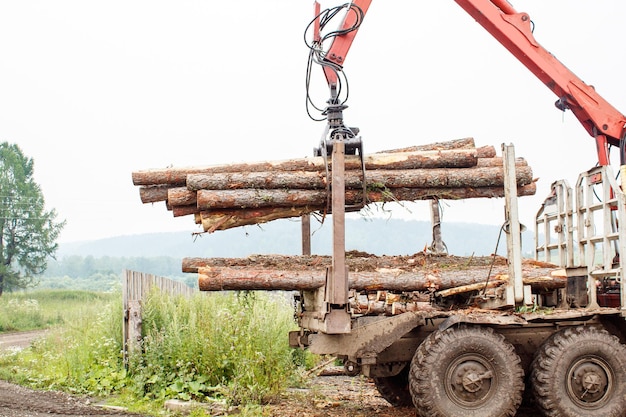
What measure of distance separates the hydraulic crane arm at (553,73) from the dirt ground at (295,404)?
5135mm

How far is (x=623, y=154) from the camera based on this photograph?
12469 mm

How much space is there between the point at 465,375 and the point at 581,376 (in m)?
1.33

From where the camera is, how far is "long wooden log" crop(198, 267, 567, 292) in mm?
9188

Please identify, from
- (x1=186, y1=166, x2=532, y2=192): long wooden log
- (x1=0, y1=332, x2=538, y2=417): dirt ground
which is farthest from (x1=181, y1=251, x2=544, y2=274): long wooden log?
(x1=0, y1=332, x2=538, y2=417): dirt ground

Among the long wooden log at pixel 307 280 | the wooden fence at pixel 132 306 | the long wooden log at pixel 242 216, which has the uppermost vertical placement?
the long wooden log at pixel 242 216

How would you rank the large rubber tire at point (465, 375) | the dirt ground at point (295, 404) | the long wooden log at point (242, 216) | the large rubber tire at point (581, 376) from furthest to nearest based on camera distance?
the long wooden log at point (242, 216) < the dirt ground at point (295, 404) < the large rubber tire at point (581, 376) < the large rubber tire at point (465, 375)

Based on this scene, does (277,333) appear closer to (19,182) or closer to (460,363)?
(460,363)

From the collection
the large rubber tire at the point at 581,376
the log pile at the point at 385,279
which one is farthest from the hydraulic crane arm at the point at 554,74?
the large rubber tire at the point at 581,376

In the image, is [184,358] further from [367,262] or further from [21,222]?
[21,222]

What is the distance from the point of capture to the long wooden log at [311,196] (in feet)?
31.3

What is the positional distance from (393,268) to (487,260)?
4.71 ft

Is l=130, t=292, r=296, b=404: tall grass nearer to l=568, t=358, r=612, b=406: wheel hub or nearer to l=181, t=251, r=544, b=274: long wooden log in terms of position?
l=181, t=251, r=544, b=274: long wooden log

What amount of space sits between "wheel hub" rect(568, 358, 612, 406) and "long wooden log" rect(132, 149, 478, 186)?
2887 mm

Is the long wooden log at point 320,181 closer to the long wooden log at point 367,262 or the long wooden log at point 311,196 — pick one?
the long wooden log at point 311,196
